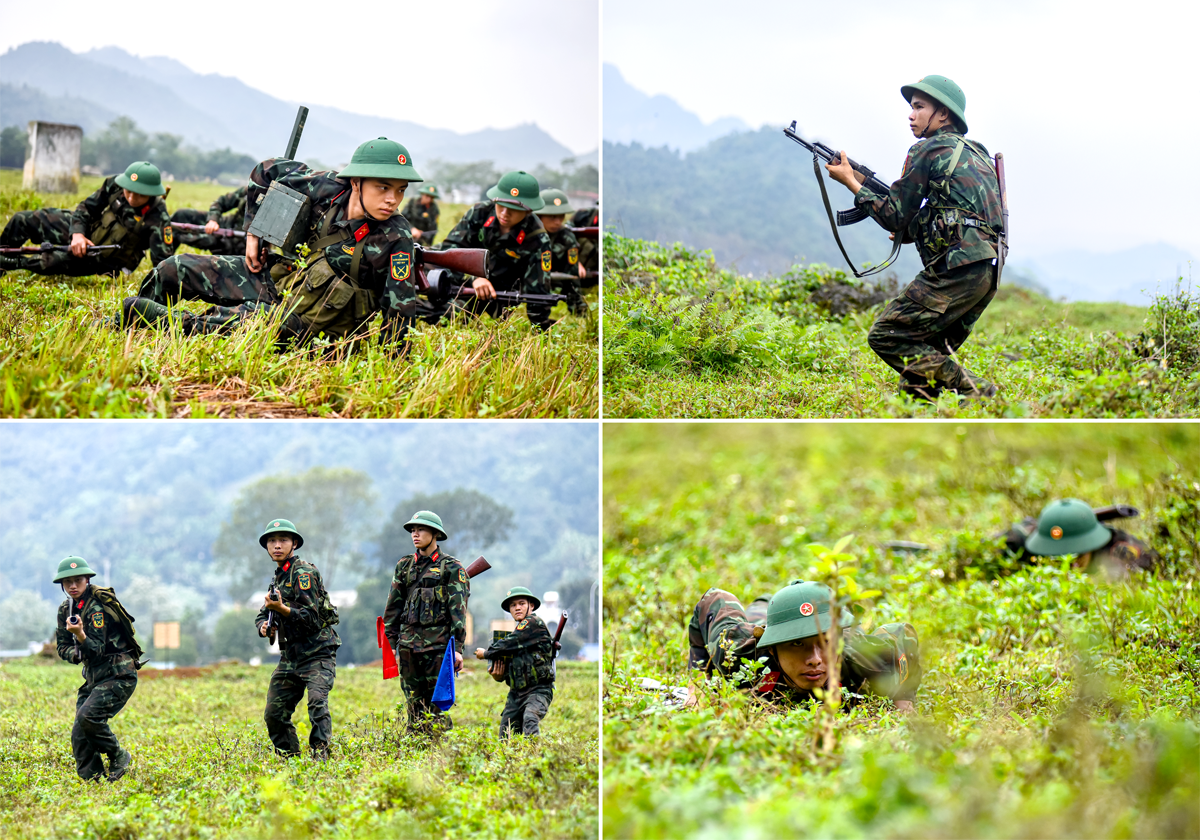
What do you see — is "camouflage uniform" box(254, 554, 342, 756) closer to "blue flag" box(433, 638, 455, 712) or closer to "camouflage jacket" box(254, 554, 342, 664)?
"camouflage jacket" box(254, 554, 342, 664)

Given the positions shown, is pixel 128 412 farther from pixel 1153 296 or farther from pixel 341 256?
→ pixel 1153 296

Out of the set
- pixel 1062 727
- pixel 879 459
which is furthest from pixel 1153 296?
pixel 1062 727

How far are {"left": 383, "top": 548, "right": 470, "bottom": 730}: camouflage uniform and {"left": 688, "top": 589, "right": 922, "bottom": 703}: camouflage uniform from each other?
179 centimetres

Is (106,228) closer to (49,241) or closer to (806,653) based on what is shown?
(49,241)

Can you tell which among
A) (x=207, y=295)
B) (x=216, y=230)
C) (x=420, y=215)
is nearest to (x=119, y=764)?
(x=207, y=295)

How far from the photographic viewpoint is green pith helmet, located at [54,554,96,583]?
5848 mm

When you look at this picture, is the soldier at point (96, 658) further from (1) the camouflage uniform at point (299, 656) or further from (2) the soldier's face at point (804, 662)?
(2) the soldier's face at point (804, 662)

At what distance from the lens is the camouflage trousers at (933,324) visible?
551 cm

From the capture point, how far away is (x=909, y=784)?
2.49m

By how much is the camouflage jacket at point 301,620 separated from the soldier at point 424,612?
0.45 meters

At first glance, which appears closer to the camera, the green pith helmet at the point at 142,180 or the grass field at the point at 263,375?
the grass field at the point at 263,375

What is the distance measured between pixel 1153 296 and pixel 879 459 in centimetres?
394

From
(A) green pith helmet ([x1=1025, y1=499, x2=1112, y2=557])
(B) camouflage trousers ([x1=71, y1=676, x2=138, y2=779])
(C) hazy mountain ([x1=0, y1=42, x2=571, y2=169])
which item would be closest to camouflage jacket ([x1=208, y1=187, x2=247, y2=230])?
(B) camouflage trousers ([x1=71, y1=676, x2=138, y2=779])

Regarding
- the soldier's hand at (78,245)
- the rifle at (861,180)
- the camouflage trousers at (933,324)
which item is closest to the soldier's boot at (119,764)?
the soldier's hand at (78,245)
